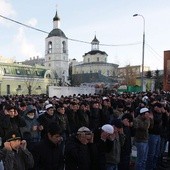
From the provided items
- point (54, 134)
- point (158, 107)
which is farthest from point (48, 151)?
point (158, 107)

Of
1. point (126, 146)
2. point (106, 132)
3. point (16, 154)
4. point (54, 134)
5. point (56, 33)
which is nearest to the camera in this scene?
point (16, 154)

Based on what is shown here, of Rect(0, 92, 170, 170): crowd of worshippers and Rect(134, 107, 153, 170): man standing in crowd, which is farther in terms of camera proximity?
Rect(134, 107, 153, 170): man standing in crowd

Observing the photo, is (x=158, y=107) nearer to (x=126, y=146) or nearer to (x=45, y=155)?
(x=126, y=146)

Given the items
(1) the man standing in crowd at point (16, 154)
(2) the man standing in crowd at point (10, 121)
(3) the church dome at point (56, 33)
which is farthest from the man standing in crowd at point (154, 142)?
(3) the church dome at point (56, 33)

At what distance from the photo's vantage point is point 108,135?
265 inches

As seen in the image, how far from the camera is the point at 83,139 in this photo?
20.2 ft

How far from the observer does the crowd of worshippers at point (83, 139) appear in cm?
573

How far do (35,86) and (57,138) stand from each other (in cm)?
8338

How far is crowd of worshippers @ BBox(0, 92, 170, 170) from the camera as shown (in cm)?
573

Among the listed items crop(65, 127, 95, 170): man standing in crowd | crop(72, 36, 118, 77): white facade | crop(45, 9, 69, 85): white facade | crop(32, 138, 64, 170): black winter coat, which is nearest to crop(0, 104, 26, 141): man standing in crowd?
crop(65, 127, 95, 170): man standing in crowd

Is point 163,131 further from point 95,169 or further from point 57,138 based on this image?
point 57,138

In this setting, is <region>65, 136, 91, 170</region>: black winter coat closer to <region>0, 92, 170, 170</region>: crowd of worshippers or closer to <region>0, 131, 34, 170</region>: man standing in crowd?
<region>0, 92, 170, 170</region>: crowd of worshippers

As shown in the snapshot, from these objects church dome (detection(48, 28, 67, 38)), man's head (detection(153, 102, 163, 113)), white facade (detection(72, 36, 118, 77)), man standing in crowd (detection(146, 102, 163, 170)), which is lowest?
man standing in crowd (detection(146, 102, 163, 170))

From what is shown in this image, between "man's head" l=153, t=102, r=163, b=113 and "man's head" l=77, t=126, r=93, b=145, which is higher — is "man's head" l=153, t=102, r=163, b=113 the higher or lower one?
the higher one
